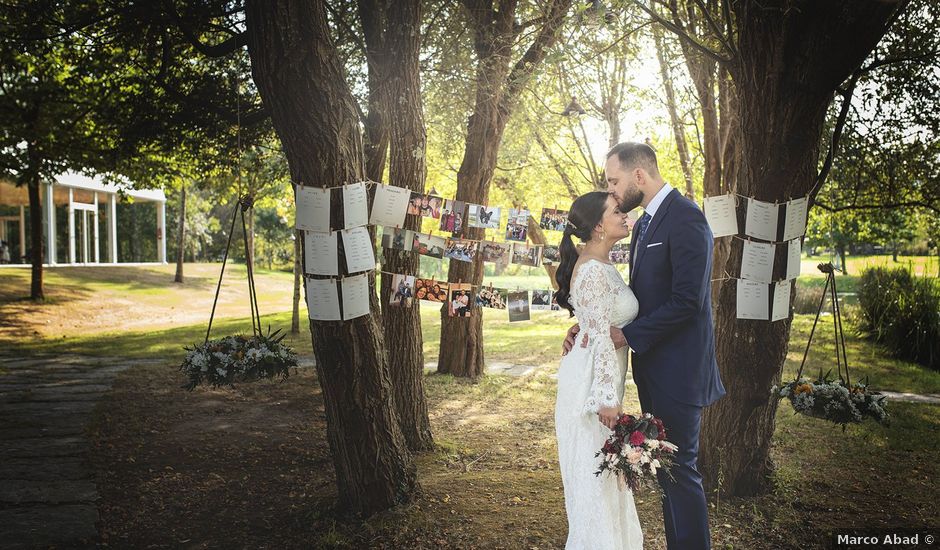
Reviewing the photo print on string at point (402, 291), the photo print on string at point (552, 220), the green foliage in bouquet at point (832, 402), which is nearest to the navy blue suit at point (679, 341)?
the green foliage in bouquet at point (832, 402)

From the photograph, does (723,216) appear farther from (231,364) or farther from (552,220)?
(231,364)

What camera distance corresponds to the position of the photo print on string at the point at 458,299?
6.43 m

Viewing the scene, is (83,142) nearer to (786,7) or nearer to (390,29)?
(390,29)

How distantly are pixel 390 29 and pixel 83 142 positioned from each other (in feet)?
36.9

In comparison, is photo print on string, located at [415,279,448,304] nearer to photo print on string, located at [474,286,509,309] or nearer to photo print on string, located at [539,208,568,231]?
→ photo print on string, located at [474,286,509,309]

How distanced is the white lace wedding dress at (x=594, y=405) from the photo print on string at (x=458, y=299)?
2863 mm

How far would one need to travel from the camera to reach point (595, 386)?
346 centimetres

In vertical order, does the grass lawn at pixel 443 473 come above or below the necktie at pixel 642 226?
below

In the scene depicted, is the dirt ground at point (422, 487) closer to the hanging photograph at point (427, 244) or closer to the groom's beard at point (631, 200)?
the hanging photograph at point (427, 244)

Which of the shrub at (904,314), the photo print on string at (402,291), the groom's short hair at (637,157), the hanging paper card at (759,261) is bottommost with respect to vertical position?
the shrub at (904,314)

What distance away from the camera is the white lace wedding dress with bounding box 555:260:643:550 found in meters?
3.47

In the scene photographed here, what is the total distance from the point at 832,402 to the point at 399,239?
3.73 meters

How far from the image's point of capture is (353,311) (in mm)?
4457

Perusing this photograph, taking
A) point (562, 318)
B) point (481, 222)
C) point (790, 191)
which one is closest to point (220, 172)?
point (481, 222)
